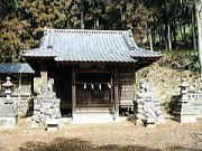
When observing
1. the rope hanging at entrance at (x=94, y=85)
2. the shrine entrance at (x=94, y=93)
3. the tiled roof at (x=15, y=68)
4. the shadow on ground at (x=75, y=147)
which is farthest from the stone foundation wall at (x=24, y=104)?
the shadow on ground at (x=75, y=147)

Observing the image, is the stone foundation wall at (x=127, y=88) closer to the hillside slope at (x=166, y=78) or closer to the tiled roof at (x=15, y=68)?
the hillside slope at (x=166, y=78)

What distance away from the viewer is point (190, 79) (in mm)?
28453

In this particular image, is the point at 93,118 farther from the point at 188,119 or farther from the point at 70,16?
the point at 70,16

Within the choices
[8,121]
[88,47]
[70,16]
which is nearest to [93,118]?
[88,47]

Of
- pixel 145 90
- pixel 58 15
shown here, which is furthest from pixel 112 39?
pixel 58 15

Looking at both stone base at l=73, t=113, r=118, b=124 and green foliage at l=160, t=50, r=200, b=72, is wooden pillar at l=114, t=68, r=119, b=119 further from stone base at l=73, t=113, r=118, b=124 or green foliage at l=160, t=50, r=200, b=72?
green foliage at l=160, t=50, r=200, b=72

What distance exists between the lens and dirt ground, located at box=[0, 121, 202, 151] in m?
11.3

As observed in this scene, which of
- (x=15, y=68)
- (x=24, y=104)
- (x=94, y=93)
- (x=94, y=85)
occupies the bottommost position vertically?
(x=24, y=104)

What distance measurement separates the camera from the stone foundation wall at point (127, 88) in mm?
19781

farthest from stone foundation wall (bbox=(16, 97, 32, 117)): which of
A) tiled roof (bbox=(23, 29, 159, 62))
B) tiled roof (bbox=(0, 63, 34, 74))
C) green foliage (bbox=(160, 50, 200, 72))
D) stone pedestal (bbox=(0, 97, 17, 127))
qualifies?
green foliage (bbox=(160, 50, 200, 72))

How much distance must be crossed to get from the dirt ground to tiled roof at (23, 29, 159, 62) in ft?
10.7

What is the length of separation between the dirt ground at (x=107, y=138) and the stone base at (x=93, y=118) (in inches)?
49.3

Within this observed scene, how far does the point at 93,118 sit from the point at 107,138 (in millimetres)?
5713

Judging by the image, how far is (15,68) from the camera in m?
30.2
